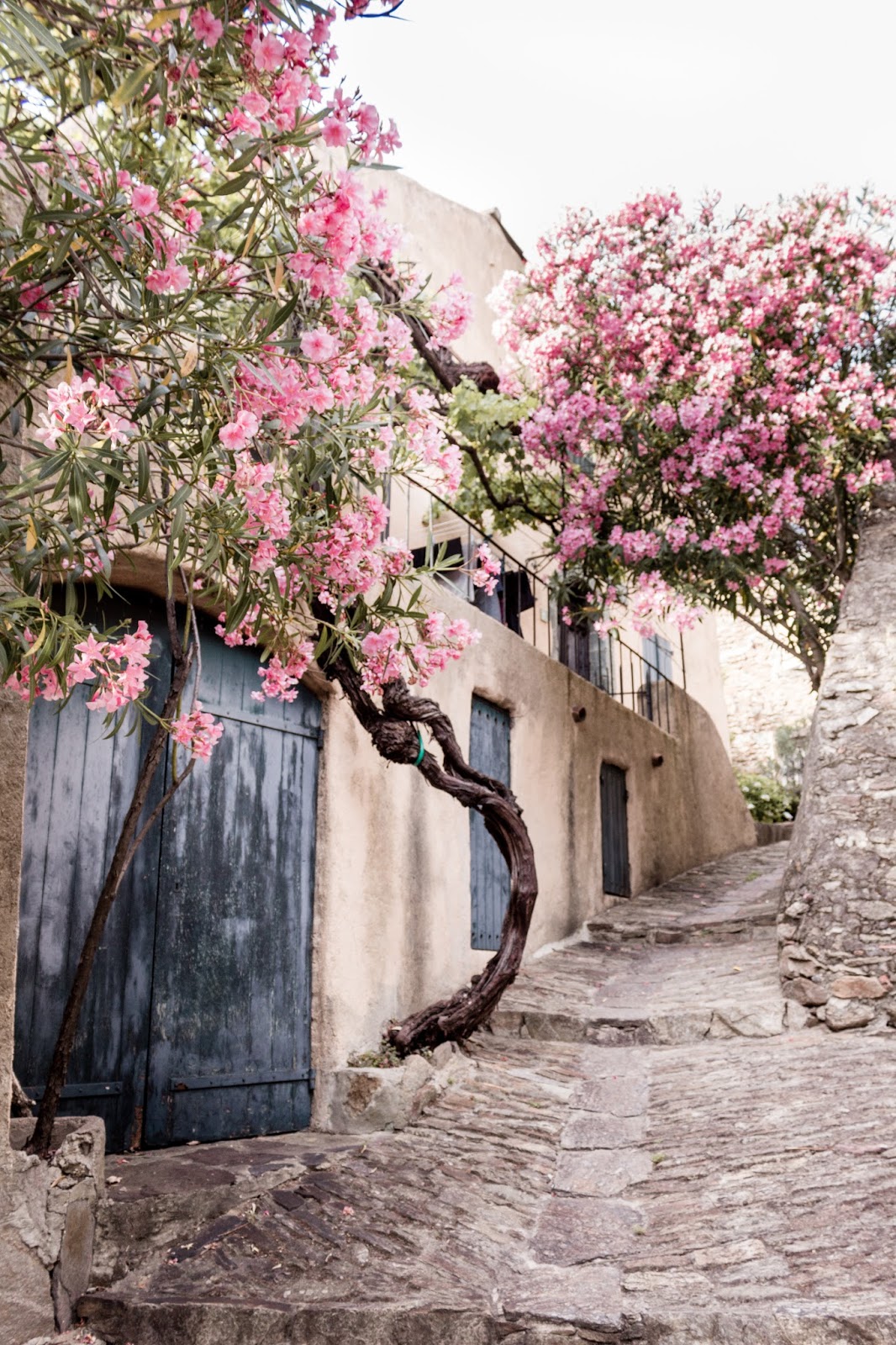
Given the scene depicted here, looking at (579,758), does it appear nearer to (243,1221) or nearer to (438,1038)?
(438,1038)

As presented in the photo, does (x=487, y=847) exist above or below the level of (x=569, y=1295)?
A: above

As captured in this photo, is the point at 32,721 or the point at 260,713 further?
the point at 260,713

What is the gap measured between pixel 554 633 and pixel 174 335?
9.09 metres

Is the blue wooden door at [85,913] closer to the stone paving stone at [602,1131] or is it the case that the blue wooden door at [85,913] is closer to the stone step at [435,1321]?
the stone step at [435,1321]

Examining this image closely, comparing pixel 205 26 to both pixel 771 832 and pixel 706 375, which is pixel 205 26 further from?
pixel 771 832

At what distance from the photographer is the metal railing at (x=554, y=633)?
34.0 ft

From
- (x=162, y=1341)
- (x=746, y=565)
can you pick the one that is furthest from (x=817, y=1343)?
(x=746, y=565)

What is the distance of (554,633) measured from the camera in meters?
12.2

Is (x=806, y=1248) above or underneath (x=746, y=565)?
underneath

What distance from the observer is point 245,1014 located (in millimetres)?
5641

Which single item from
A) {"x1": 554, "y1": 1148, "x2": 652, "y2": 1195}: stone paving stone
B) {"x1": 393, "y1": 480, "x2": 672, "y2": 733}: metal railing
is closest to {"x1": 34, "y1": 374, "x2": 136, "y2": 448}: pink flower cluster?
{"x1": 554, "y1": 1148, "x2": 652, "y2": 1195}: stone paving stone

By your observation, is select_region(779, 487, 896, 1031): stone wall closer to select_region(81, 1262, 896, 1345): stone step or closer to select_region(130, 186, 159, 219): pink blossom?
select_region(81, 1262, 896, 1345): stone step

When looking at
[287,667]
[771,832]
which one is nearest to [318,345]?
[287,667]

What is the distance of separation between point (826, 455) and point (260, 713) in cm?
517
